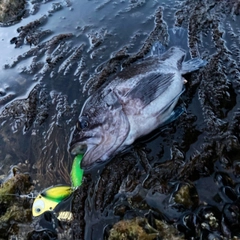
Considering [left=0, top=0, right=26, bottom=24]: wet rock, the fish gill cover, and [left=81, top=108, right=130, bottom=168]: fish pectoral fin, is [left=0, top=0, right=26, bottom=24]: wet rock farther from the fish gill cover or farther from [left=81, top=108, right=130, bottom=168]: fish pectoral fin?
[left=81, top=108, right=130, bottom=168]: fish pectoral fin

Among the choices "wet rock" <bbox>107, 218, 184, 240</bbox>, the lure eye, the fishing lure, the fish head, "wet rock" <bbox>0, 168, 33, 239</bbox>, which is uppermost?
the lure eye

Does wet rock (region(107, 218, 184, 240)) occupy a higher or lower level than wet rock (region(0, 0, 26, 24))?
lower

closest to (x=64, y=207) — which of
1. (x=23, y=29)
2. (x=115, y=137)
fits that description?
(x=115, y=137)

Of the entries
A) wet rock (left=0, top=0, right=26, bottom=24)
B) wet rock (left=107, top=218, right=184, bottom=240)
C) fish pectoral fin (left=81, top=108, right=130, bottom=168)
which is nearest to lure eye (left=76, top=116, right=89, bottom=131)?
fish pectoral fin (left=81, top=108, right=130, bottom=168)

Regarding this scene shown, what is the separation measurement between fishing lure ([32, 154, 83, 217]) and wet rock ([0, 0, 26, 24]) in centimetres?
512

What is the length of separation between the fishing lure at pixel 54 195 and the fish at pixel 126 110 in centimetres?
19

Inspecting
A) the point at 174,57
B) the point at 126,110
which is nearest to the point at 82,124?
the point at 126,110

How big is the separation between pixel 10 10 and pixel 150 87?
5.08m

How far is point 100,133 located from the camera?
440cm

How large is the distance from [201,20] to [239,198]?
434 cm

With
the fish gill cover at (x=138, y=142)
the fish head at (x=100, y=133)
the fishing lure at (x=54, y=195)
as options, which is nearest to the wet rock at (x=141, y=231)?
the fish gill cover at (x=138, y=142)

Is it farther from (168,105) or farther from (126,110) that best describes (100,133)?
(168,105)

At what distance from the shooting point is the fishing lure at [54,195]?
13.5ft

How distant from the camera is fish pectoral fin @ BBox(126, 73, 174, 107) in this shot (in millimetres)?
4750
